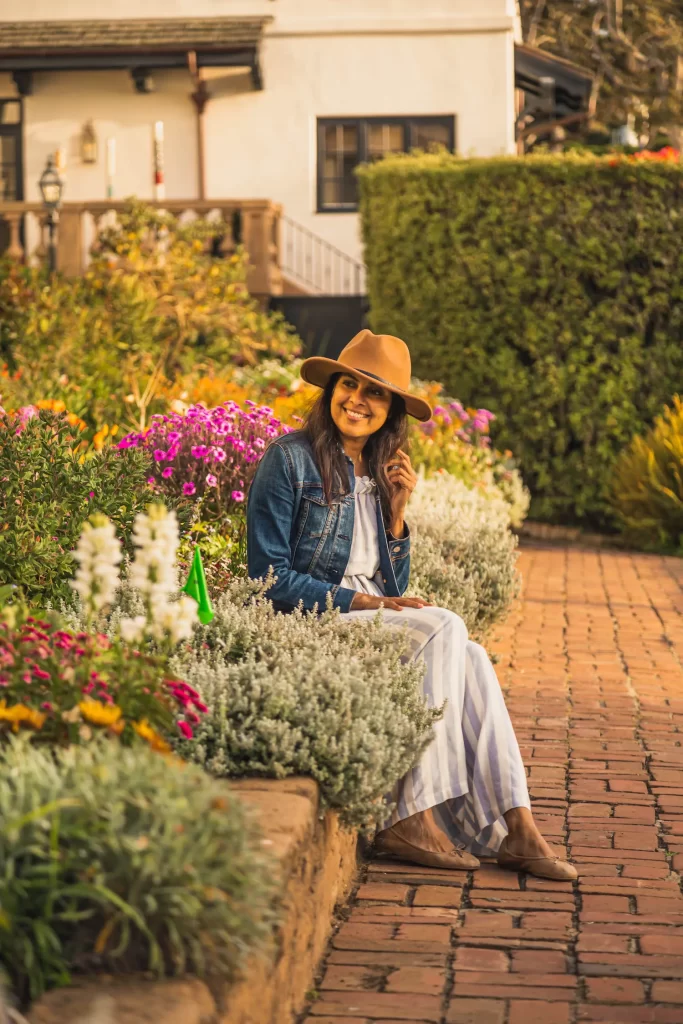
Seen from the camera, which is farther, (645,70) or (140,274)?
(645,70)

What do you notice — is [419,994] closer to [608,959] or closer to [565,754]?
[608,959]

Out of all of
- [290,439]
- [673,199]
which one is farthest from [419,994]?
[673,199]

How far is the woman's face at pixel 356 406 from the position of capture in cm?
478

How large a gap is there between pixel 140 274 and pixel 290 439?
10.1 meters

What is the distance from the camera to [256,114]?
18109mm

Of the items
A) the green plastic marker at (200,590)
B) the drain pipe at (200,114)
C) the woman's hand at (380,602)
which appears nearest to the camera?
the green plastic marker at (200,590)

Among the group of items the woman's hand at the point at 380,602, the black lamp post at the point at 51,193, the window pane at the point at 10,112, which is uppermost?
the window pane at the point at 10,112

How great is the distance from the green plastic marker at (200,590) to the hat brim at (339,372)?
84 cm

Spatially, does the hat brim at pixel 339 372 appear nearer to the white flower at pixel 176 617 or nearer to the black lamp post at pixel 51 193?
the white flower at pixel 176 617

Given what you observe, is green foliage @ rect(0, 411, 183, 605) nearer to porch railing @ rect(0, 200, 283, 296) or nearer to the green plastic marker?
the green plastic marker

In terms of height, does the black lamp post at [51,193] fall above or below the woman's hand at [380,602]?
above

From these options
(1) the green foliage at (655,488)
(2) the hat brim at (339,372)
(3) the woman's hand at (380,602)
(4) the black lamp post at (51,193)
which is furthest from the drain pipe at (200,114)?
(3) the woman's hand at (380,602)

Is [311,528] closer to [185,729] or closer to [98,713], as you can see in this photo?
[185,729]

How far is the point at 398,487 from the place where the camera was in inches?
191
